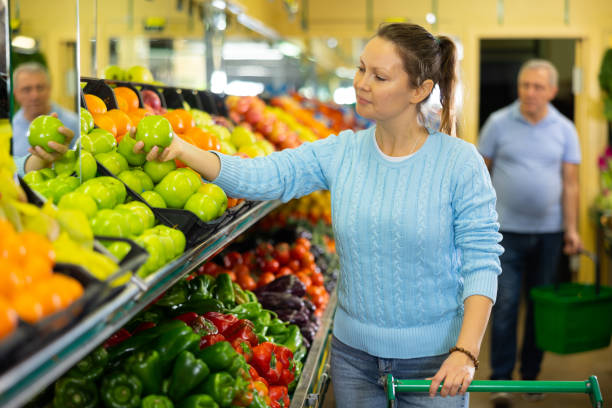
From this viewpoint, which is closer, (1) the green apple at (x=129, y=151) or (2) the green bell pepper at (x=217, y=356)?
(2) the green bell pepper at (x=217, y=356)

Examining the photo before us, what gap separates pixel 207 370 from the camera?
1.81 metres

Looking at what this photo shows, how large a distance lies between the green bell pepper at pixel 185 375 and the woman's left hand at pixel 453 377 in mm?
579

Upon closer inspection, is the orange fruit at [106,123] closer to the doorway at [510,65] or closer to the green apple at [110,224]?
the green apple at [110,224]

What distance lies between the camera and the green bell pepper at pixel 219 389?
1789 millimetres

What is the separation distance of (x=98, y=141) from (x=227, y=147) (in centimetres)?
100

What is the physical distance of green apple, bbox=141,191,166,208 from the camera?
75.4 inches

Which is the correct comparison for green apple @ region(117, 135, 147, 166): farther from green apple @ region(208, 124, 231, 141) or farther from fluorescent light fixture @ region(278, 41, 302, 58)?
fluorescent light fixture @ region(278, 41, 302, 58)

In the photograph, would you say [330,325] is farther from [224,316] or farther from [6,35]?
[6,35]

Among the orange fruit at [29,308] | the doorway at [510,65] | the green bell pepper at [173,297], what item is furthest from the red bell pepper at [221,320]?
the doorway at [510,65]

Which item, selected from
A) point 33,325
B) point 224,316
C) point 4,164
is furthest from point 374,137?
point 33,325

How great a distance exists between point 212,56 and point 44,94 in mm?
2944

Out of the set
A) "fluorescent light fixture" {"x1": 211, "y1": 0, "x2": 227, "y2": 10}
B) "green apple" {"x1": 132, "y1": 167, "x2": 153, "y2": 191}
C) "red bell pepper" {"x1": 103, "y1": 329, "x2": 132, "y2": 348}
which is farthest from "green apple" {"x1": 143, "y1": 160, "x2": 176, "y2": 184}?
"fluorescent light fixture" {"x1": 211, "y1": 0, "x2": 227, "y2": 10}

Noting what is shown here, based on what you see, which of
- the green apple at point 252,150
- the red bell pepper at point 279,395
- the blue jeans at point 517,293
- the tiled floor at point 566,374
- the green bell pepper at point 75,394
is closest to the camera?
the green bell pepper at point 75,394

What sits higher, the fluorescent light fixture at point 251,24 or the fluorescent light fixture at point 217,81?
the fluorescent light fixture at point 251,24
